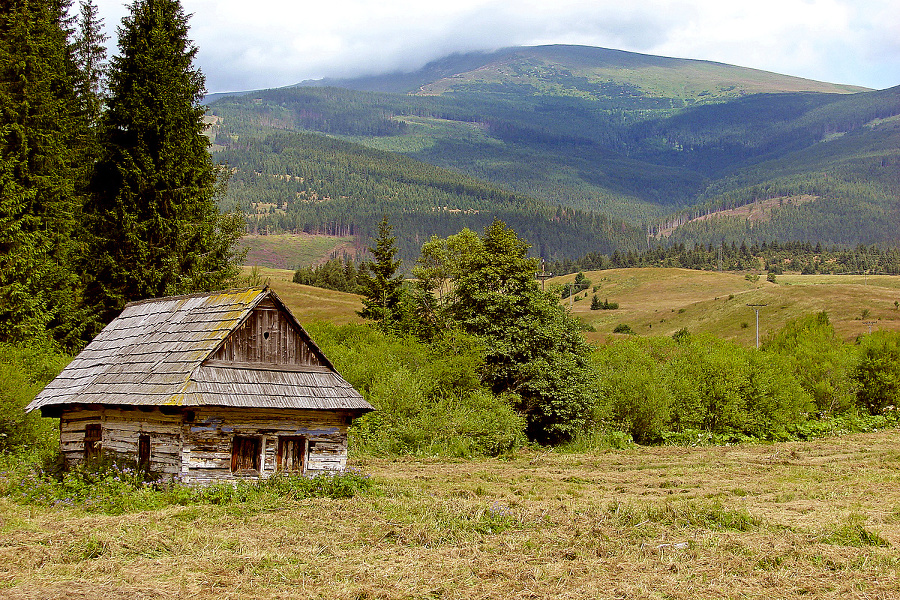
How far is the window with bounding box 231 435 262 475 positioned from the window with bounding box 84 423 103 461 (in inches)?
191

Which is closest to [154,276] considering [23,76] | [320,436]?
[23,76]

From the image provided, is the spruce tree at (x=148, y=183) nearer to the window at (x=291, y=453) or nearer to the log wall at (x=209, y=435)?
the log wall at (x=209, y=435)

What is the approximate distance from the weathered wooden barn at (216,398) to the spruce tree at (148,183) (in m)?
14.0

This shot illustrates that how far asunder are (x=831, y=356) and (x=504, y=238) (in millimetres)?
29385

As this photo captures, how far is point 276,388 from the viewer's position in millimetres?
21859

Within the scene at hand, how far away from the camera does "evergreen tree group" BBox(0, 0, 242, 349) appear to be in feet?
111

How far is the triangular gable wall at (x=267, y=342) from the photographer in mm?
21922

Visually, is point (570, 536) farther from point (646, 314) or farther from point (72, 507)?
point (646, 314)

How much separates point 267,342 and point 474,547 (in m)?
9.98

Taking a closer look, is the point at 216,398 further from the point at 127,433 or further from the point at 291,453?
the point at 127,433

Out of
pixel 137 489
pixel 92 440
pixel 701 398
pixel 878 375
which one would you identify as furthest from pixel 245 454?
pixel 878 375

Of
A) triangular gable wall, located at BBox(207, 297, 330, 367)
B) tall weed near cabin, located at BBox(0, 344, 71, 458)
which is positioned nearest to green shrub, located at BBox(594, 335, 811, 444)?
triangular gable wall, located at BBox(207, 297, 330, 367)

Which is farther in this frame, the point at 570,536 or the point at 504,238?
the point at 504,238

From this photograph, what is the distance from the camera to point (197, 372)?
2092 cm
